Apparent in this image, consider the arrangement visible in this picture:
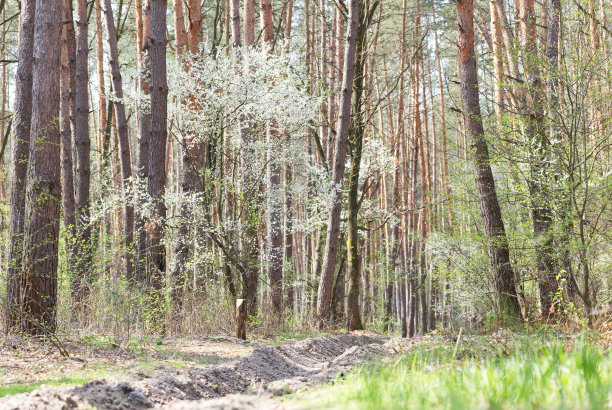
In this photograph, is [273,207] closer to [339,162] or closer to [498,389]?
[339,162]

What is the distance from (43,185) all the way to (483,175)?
6860 millimetres

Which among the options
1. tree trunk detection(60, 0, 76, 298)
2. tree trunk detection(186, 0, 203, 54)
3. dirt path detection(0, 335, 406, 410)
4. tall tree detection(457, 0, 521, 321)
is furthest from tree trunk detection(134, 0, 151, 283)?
tall tree detection(457, 0, 521, 321)

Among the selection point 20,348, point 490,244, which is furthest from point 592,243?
point 20,348

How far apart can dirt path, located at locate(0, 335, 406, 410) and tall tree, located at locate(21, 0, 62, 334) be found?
9.23 feet

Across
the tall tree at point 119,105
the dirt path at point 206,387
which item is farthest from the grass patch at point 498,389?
the tall tree at point 119,105

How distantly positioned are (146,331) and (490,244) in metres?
5.56

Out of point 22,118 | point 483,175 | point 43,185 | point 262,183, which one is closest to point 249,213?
point 262,183

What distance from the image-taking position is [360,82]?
13.8m

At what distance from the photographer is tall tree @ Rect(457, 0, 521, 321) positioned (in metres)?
9.34

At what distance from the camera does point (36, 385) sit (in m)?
4.83

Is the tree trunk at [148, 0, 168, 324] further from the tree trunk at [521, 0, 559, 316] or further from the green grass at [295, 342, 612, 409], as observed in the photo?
the green grass at [295, 342, 612, 409]

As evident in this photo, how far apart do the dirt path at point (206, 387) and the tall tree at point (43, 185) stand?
2813mm

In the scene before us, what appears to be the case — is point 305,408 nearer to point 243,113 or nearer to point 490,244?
point 490,244

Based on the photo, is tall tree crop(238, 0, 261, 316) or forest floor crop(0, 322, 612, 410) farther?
tall tree crop(238, 0, 261, 316)
